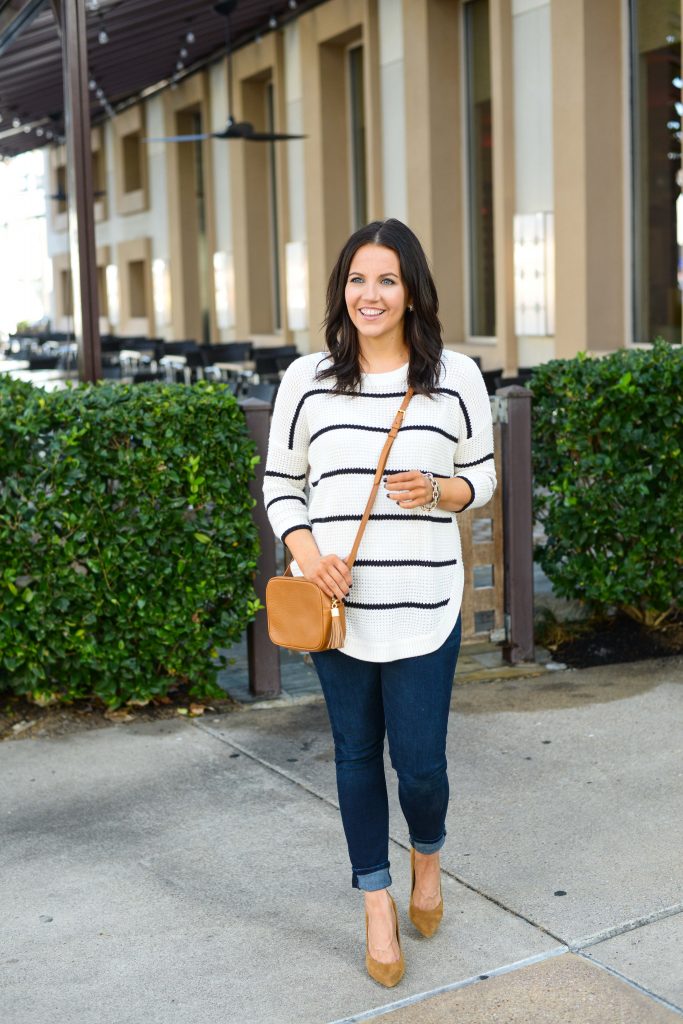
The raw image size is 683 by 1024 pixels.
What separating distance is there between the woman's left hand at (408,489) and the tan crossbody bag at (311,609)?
0.24ft

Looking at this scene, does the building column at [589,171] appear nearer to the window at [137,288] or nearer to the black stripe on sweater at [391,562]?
the black stripe on sweater at [391,562]

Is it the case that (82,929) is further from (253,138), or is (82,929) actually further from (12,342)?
(12,342)

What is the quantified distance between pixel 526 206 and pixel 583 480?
7.75 metres

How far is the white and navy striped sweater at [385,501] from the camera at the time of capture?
2941 mm

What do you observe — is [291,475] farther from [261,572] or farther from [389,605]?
[261,572]

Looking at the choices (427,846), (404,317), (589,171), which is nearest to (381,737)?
(427,846)

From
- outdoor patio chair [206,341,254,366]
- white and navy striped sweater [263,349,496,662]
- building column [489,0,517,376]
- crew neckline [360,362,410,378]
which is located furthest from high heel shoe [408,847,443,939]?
outdoor patio chair [206,341,254,366]

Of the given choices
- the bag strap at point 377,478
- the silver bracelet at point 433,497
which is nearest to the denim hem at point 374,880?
the bag strap at point 377,478

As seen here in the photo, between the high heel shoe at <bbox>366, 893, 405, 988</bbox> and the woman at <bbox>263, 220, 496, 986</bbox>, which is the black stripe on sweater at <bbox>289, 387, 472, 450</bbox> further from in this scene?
the high heel shoe at <bbox>366, 893, 405, 988</bbox>

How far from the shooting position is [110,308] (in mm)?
28328

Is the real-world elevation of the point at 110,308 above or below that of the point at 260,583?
above

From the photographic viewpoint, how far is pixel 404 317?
120 inches

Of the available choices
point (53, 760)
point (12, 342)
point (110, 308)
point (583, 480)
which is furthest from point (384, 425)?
point (12, 342)

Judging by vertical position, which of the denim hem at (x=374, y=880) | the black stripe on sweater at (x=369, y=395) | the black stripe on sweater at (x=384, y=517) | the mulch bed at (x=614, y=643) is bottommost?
the mulch bed at (x=614, y=643)
